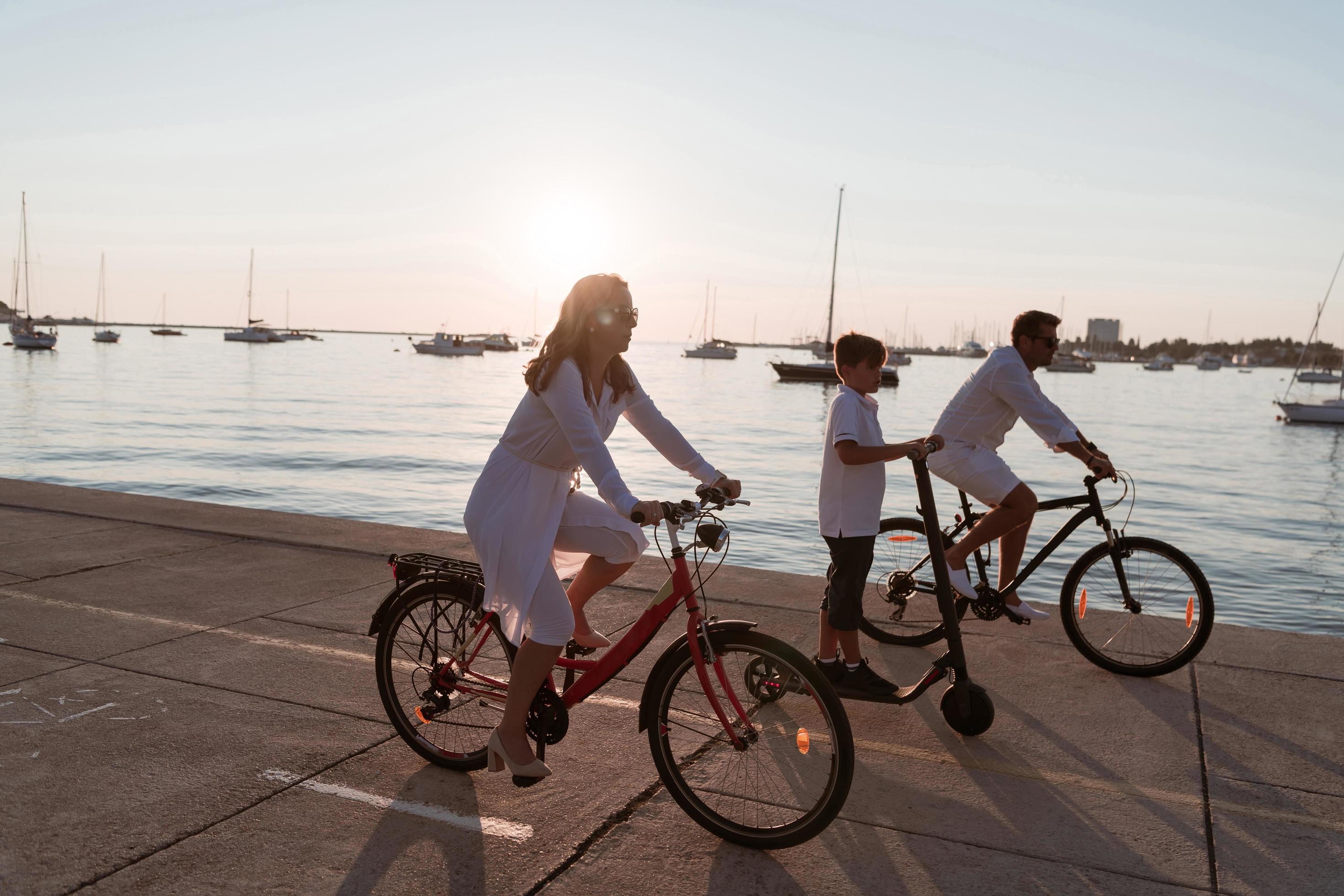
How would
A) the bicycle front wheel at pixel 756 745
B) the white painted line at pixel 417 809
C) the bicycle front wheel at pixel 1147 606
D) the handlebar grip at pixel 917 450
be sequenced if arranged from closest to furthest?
the bicycle front wheel at pixel 756 745 < the white painted line at pixel 417 809 < the handlebar grip at pixel 917 450 < the bicycle front wheel at pixel 1147 606

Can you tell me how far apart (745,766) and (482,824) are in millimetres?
932

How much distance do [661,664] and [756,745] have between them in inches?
16.7

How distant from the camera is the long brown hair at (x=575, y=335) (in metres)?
3.46

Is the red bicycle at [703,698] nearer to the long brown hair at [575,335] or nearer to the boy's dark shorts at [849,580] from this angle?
the long brown hair at [575,335]

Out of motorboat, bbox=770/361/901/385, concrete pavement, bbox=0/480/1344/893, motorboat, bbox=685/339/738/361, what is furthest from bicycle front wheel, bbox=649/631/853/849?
motorboat, bbox=685/339/738/361

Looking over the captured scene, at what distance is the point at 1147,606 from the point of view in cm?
545

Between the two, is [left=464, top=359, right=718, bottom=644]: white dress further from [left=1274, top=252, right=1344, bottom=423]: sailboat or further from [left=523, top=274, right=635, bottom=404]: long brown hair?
[left=1274, top=252, right=1344, bottom=423]: sailboat

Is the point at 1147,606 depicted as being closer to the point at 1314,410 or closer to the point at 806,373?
the point at 1314,410

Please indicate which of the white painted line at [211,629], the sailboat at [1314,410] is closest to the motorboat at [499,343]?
the sailboat at [1314,410]

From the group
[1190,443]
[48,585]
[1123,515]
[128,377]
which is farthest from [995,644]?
[128,377]

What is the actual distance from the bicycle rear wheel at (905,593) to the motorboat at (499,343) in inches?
6547

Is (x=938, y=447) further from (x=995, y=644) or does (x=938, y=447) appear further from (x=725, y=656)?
(x=995, y=644)

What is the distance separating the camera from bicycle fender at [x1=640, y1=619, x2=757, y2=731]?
11.0 feet

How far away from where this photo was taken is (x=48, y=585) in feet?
21.5
